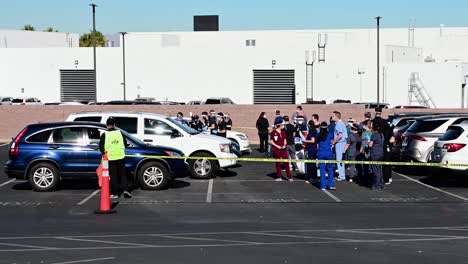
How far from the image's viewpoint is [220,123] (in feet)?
79.3

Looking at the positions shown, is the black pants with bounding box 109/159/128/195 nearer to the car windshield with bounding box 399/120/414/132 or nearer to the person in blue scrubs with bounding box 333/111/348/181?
the person in blue scrubs with bounding box 333/111/348/181

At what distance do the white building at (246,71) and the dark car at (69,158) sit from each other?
4343 cm

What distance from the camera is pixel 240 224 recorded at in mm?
11977

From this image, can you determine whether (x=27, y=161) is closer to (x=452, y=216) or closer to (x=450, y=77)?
(x=452, y=216)

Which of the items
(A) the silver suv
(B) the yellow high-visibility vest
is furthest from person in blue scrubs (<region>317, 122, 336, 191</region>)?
(B) the yellow high-visibility vest

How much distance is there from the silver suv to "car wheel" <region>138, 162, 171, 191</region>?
283 inches

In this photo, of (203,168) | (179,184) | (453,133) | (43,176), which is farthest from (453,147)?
(43,176)

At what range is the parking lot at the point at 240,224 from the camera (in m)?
9.52

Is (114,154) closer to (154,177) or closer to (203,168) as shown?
(154,177)

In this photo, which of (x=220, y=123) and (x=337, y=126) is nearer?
(x=337, y=126)

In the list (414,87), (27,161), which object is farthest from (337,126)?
(414,87)

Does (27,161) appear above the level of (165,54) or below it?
below

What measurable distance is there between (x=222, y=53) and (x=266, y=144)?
32.8 metres

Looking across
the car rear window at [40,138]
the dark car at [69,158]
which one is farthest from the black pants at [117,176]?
the car rear window at [40,138]
